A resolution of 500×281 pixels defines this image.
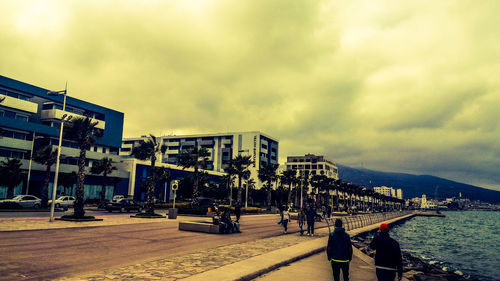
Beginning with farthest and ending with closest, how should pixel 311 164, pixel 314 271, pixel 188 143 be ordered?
1. pixel 311 164
2. pixel 188 143
3. pixel 314 271

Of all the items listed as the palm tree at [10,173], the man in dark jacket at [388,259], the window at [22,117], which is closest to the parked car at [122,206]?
the palm tree at [10,173]

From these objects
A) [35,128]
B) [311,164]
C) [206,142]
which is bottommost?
[35,128]

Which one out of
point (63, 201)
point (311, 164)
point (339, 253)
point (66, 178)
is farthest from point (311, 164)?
point (339, 253)

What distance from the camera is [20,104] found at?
55.7 m

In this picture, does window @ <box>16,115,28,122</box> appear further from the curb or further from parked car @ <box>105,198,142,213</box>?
the curb

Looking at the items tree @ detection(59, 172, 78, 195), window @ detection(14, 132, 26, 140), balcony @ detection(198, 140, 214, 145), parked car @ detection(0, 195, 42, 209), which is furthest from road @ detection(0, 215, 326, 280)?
balcony @ detection(198, 140, 214, 145)

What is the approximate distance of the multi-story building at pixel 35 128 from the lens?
53.6 metres

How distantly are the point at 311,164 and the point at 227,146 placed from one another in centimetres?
6151

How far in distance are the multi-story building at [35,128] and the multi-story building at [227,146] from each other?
168 ft

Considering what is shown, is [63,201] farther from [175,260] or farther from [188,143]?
[188,143]

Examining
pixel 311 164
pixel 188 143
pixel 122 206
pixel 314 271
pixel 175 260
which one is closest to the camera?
pixel 314 271

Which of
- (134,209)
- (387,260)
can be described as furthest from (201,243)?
(134,209)

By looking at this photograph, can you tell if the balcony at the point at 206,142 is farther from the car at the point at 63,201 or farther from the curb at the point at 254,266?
the curb at the point at 254,266

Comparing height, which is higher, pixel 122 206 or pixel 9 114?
pixel 9 114
